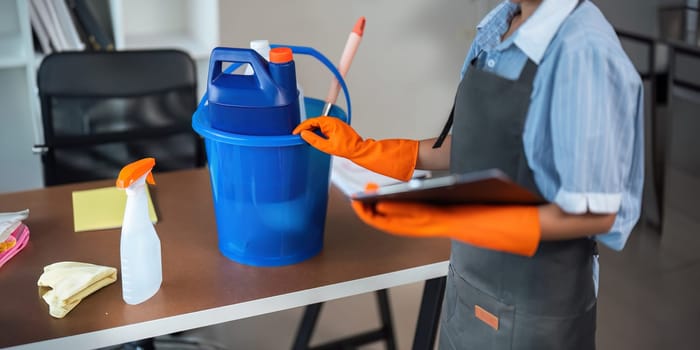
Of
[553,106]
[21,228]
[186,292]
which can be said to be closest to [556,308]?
[553,106]

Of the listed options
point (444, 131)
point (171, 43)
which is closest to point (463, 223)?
point (444, 131)

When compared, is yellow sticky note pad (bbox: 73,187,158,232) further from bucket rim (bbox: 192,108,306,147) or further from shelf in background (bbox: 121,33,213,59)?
shelf in background (bbox: 121,33,213,59)

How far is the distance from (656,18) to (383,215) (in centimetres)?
327

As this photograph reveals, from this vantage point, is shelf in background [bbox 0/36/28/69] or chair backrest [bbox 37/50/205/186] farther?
shelf in background [bbox 0/36/28/69]

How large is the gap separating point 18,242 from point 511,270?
98 cm

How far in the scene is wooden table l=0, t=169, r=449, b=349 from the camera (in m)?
1.29

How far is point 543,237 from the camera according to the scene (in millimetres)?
1074

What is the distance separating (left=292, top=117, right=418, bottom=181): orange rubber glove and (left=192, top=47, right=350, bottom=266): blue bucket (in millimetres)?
41

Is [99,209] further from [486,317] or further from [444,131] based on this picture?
[486,317]

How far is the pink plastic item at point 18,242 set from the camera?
1479 mm

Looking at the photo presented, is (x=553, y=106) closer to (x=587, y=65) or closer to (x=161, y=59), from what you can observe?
(x=587, y=65)

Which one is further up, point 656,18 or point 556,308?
point 656,18

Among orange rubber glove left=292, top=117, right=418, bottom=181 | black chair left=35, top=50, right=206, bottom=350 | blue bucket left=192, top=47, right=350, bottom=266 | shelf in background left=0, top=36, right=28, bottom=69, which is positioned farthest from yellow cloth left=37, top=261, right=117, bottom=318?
shelf in background left=0, top=36, right=28, bottom=69

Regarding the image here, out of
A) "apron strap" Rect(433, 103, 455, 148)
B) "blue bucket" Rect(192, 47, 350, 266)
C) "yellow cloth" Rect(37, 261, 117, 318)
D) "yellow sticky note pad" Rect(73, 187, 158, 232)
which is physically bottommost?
"yellow cloth" Rect(37, 261, 117, 318)
